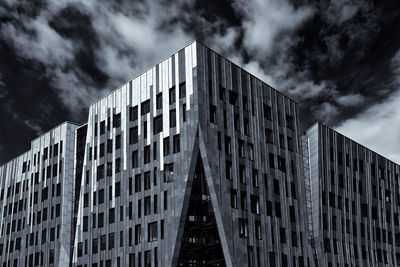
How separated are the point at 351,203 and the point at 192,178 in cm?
2888

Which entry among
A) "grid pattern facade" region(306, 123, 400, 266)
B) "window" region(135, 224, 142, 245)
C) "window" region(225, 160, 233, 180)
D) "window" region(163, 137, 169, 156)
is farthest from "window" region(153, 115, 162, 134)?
"grid pattern facade" region(306, 123, 400, 266)

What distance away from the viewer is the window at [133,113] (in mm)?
68812

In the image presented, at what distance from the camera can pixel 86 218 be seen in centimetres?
7144

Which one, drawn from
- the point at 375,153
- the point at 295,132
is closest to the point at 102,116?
the point at 295,132

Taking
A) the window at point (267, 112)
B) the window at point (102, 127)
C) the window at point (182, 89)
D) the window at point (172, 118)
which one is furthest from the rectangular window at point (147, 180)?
the window at point (267, 112)

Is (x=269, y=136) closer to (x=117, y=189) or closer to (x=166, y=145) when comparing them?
(x=166, y=145)

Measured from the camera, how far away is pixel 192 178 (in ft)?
196

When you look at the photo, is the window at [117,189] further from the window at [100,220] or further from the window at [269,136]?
the window at [269,136]

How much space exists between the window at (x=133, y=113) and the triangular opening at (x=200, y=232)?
40.3 ft

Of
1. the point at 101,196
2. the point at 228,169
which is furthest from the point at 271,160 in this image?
the point at 101,196

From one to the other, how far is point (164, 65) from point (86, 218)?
71.4ft

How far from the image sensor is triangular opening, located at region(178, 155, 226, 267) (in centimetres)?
5969

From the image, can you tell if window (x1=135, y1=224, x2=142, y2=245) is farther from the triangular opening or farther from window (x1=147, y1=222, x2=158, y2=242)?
the triangular opening

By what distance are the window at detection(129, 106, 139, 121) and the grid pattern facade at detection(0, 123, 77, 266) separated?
15692 mm
